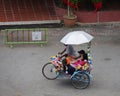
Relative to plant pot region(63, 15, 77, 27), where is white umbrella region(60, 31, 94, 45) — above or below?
below

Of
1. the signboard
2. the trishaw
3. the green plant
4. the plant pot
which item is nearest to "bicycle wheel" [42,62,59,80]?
the trishaw

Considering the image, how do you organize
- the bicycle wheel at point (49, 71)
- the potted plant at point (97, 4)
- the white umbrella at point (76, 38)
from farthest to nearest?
the potted plant at point (97, 4) → the bicycle wheel at point (49, 71) → the white umbrella at point (76, 38)

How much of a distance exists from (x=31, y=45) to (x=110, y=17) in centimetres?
445

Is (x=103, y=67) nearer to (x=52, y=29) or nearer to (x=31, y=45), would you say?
(x=31, y=45)

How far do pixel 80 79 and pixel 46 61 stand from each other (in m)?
2.36

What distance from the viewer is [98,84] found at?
12273 millimetres

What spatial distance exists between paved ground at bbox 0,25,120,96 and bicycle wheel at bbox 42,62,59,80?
15 centimetres

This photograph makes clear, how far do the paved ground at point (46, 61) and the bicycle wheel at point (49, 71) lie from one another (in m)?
0.15

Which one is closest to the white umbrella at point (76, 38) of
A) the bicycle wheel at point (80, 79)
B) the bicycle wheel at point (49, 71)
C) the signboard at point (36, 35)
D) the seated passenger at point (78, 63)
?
the seated passenger at point (78, 63)

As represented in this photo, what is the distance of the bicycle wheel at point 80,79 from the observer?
11.9m

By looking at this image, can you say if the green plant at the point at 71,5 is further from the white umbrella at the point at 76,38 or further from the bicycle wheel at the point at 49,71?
the white umbrella at the point at 76,38

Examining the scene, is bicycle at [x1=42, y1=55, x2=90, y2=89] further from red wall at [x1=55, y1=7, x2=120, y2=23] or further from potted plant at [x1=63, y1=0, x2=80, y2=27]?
red wall at [x1=55, y1=7, x2=120, y2=23]

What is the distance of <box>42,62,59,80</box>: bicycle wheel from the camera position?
12527 mm

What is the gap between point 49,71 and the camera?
1290cm
